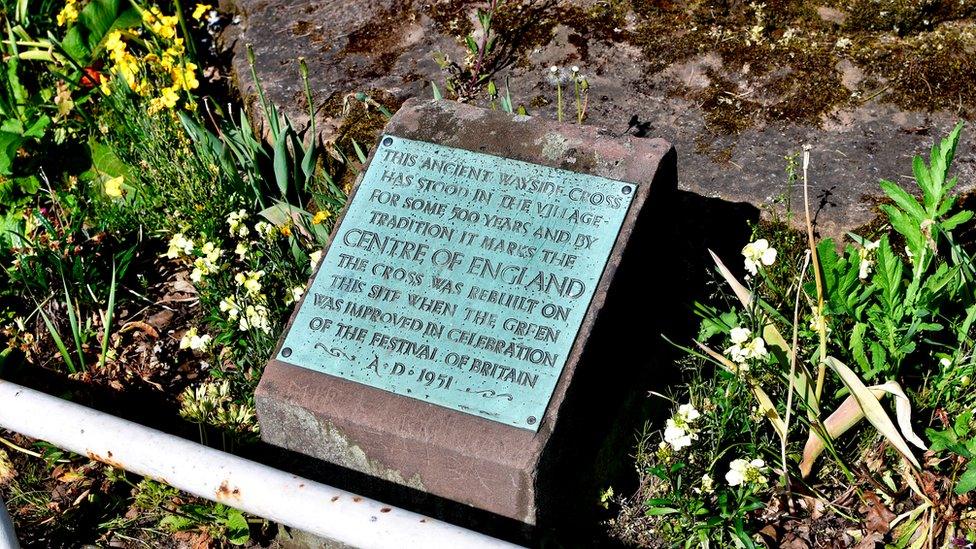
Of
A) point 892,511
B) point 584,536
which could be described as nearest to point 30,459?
point 584,536

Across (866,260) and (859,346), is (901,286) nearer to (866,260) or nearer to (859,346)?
(866,260)

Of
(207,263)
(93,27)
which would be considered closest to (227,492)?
(207,263)

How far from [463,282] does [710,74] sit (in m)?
1.45

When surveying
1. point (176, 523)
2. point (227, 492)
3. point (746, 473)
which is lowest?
point (176, 523)

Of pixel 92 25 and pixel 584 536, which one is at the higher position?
pixel 92 25

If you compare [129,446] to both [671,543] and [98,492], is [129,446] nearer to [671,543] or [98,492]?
[98,492]

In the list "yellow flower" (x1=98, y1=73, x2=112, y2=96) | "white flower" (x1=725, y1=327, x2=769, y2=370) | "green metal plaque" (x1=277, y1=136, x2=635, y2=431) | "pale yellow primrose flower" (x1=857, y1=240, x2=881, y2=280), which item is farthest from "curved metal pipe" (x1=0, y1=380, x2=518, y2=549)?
"yellow flower" (x1=98, y1=73, x2=112, y2=96)

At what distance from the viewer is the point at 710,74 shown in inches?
132

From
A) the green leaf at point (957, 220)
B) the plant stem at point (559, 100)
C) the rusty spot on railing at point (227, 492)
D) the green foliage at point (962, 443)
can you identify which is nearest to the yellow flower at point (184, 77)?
the plant stem at point (559, 100)

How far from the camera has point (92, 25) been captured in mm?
3787

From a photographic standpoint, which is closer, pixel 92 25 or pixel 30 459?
pixel 30 459

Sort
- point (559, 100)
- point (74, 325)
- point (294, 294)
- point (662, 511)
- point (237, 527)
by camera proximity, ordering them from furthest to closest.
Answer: point (559, 100)
point (74, 325)
point (294, 294)
point (237, 527)
point (662, 511)

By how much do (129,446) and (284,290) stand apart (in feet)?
2.99

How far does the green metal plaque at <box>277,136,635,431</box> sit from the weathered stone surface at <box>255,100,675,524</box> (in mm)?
30
